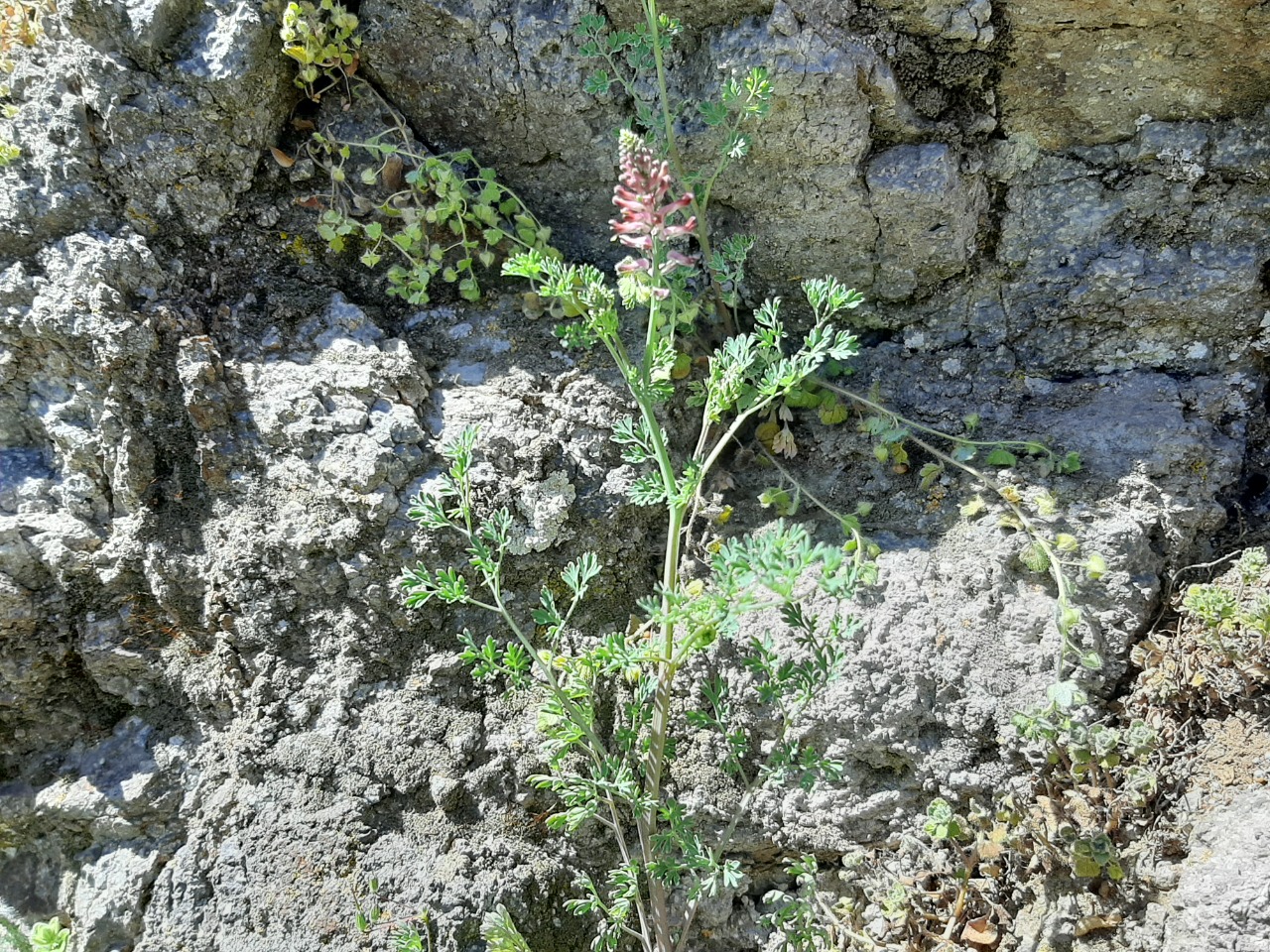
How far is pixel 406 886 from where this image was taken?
8.35 feet

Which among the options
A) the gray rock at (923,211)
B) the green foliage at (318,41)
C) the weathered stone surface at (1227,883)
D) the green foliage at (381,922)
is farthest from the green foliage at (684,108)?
the green foliage at (381,922)

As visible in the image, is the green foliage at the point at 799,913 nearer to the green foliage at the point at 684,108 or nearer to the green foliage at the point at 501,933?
the green foliage at the point at 501,933

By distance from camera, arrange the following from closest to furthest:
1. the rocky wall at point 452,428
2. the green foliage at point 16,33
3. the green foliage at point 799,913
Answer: the green foliage at point 799,913
the rocky wall at point 452,428
the green foliage at point 16,33

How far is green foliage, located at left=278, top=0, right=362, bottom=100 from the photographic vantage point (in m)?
2.85

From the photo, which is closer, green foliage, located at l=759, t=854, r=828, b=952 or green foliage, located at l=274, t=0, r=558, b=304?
green foliage, located at l=759, t=854, r=828, b=952

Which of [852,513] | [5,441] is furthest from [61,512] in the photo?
[852,513]

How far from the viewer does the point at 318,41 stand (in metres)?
2.91

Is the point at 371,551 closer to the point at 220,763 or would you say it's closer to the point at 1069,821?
the point at 220,763

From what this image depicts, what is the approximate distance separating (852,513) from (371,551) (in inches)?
57.0

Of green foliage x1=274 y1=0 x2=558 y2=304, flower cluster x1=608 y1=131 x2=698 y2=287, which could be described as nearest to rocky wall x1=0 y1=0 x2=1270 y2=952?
green foliage x1=274 y1=0 x2=558 y2=304

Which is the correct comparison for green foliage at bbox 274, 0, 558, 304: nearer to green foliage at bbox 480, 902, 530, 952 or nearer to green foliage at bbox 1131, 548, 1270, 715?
green foliage at bbox 480, 902, 530, 952

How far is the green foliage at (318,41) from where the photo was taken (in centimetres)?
285

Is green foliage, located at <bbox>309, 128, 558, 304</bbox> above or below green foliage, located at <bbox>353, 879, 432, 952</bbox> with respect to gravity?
above

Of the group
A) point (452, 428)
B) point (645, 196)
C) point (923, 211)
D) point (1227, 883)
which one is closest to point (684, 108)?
point (923, 211)
